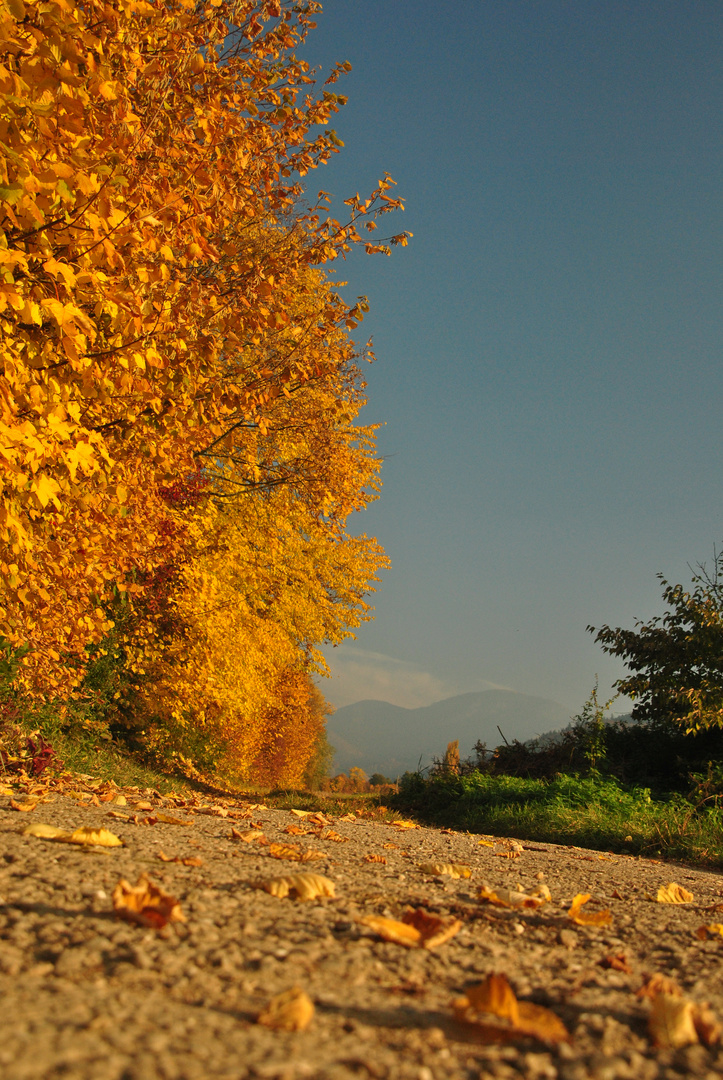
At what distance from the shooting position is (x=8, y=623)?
507cm

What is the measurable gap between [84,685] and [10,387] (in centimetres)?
828

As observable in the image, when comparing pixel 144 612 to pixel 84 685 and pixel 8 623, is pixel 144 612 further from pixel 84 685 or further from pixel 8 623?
pixel 8 623

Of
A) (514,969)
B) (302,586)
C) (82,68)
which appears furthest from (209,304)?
(302,586)

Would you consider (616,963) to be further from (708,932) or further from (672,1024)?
(708,932)

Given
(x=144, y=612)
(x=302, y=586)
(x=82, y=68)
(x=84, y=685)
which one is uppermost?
(x=82, y=68)

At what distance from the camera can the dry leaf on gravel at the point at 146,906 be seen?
156 centimetres

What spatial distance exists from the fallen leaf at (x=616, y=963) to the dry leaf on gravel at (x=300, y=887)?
0.90 metres

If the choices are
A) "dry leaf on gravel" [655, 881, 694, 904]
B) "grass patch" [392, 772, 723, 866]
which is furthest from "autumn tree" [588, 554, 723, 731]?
"dry leaf on gravel" [655, 881, 694, 904]

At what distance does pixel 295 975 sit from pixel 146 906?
544mm

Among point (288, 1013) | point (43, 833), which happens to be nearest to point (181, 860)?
point (43, 833)

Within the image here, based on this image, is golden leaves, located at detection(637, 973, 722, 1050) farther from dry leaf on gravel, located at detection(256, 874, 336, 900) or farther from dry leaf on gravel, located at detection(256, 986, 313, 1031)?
dry leaf on gravel, located at detection(256, 874, 336, 900)

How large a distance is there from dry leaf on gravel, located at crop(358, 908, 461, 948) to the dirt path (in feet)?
0.08

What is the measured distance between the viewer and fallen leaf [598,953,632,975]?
1646mm

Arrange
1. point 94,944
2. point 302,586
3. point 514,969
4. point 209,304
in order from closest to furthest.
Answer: point 94,944, point 514,969, point 209,304, point 302,586
